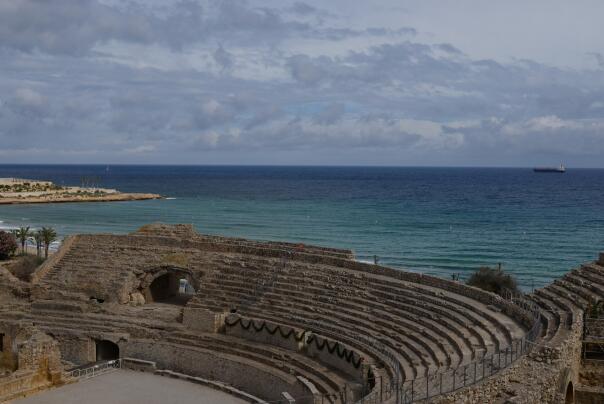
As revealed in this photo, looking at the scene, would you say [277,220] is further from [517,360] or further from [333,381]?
[517,360]

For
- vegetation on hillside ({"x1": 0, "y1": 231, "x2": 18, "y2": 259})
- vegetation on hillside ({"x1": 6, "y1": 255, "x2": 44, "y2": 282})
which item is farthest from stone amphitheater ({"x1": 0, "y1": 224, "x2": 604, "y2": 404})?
vegetation on hillside ({"x1": 0, "y1": 231, "x2": 18, "y2": 259})

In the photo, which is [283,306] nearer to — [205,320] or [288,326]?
[288,326]


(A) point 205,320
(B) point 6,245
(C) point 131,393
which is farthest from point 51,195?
(C) point 131,393

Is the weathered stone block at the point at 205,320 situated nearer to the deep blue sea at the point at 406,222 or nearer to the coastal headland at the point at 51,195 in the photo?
the deep blue sea at the point at 406,222

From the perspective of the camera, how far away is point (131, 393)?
28.1 meters

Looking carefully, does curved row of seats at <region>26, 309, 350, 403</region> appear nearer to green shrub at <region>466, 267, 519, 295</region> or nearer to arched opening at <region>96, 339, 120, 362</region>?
arched opening at <region>96, 339, 120, 362</region>

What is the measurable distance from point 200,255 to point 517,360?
75.0 feet

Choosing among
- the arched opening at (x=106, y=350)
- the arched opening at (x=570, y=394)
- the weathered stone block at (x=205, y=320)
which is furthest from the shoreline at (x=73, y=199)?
the arched opening at (x=570, y=394)

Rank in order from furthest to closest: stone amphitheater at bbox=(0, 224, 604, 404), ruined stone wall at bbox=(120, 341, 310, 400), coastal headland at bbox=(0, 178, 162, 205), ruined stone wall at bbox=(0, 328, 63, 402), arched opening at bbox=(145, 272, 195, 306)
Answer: coastal headland at bbox=(0, 178, 162, 205) < arched opening at bbox=(145, 272, 195, 306) < ruined stone wall at bbox=(120, 341, 310, 400) < ruined stone wall at bbox=(0, 328, 63, 402) < stone amphitheater at bbox=(0, 224, 604, 404)

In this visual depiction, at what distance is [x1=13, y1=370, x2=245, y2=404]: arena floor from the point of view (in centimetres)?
2708

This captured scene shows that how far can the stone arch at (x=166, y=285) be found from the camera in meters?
38.8

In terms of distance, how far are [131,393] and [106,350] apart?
6787mm

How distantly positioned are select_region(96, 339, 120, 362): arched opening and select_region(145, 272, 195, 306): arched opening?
5408mm

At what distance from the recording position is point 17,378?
88.2 ft
